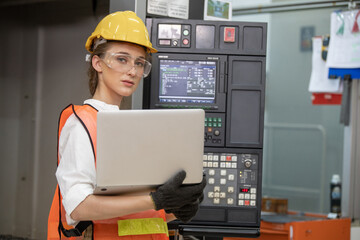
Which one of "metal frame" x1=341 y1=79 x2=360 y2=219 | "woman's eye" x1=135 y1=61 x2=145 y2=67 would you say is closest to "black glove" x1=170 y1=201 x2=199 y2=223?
"woman's eye" x1=135 y1=61 x2=145 y2=67

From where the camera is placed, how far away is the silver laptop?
4.82 feet

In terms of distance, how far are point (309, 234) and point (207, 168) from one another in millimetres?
1353

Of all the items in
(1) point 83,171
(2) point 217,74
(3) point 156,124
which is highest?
(2) point 217,74

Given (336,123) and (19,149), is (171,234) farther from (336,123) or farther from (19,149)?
(336,123)

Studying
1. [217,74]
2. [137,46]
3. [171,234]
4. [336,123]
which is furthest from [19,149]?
[336,123]

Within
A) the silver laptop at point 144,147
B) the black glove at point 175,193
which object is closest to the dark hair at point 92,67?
the silver laptop at point 144,147

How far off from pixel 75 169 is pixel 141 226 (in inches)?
12.0

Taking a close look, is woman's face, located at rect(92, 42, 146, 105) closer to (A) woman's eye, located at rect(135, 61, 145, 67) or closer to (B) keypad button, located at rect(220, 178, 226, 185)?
(A) woman's eye, located at rect(135, 61, 145, 67)

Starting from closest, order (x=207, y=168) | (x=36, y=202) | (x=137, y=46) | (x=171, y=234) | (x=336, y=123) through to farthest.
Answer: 1. (x=137, y=46)
2. (x=207, y=168)
3. (x=171, y=234)
4. (x=36, y=202)
5. (x=336, y=123)

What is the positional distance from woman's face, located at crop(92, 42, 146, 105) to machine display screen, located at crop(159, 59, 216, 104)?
1.94 feet

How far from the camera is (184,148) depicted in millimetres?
1528

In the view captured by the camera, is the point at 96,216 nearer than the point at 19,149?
Yes

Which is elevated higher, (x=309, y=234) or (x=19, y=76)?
(x=19, y=76)

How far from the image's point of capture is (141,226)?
1705 mm
